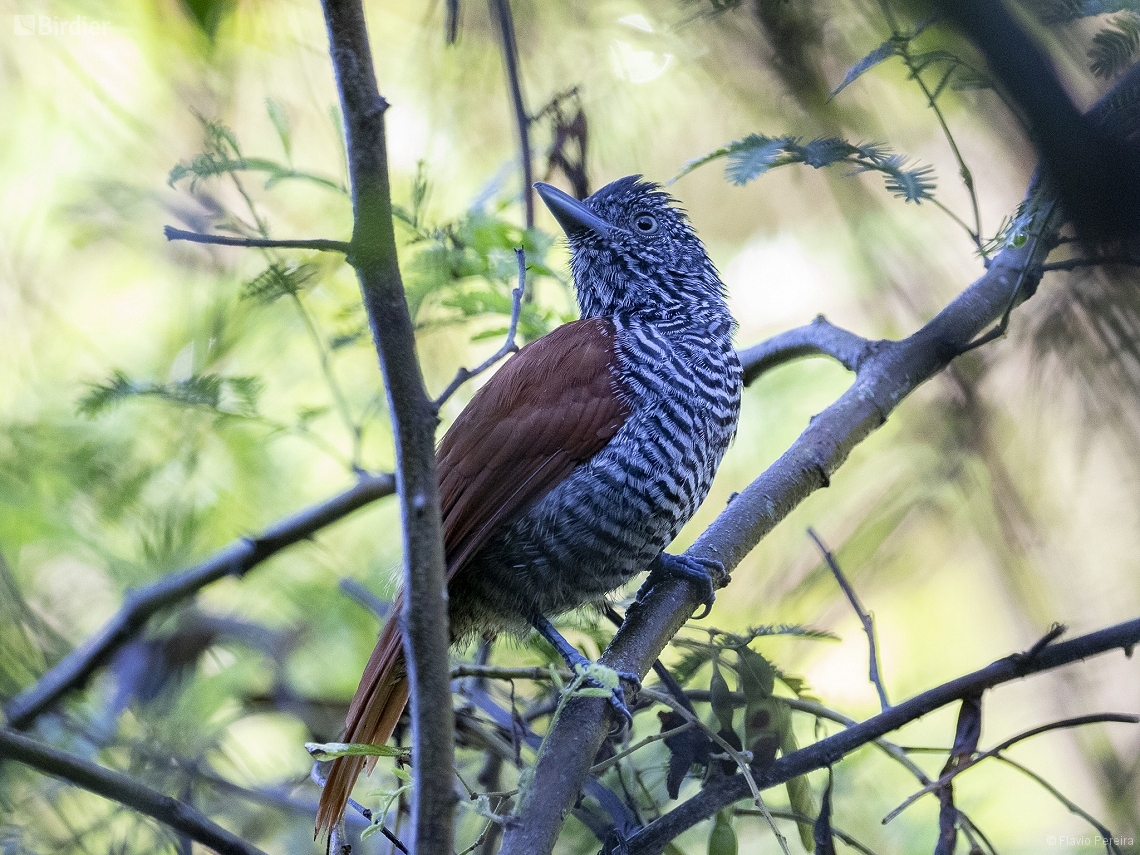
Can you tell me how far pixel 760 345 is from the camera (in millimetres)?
3012

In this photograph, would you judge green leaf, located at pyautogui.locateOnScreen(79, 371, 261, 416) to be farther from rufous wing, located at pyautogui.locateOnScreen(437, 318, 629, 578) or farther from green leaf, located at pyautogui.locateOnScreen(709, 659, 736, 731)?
green leaf, located at pyautogui.locateOnScreen(709, 659, 736, 731)

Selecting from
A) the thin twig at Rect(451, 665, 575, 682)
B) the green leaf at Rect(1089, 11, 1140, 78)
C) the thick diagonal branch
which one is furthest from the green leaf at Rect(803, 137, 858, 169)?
the thin twig at Rect(451, 665, 575, 682)

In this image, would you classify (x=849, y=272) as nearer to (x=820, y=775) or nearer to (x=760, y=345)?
(x=760, y=345)

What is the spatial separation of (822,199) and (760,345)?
4.00ft

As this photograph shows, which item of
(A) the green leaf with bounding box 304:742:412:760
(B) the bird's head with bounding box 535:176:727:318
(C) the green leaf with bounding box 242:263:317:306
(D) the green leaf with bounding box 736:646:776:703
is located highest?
(B) the bird's head with bounding box 535:176:727:318

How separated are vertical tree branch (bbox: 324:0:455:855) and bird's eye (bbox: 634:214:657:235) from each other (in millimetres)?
1952

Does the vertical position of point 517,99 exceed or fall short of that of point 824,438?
it exceeds it

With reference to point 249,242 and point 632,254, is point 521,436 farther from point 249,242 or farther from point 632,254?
point 249,242

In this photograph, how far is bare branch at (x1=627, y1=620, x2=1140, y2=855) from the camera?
1.56 metres

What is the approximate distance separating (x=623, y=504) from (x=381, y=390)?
1126mm

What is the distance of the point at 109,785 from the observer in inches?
59.0

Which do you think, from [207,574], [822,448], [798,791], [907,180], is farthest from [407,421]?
[207,574]

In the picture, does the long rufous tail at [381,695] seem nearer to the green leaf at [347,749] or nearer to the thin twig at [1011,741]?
the green leaf at [347,749]

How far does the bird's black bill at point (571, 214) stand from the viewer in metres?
2.84
